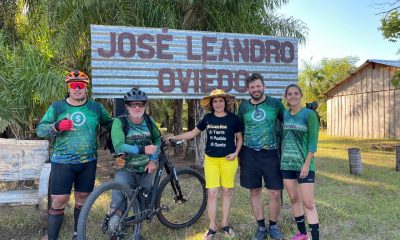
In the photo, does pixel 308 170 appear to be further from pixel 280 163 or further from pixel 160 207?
pixel 160 207

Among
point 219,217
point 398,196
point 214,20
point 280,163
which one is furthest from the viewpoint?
point 214,20

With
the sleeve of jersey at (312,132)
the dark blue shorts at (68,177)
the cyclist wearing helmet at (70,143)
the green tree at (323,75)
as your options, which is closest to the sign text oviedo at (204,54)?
the cyclist wearing helmet at (70,143)

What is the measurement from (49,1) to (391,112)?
1794 cm

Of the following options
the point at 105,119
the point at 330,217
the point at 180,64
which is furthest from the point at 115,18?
the point at 330,217

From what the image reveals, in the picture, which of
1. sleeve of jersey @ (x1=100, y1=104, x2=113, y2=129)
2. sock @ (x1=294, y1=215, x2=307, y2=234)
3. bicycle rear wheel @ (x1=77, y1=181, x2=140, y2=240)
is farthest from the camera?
sock @ (x1=294, y1=215, x2=307, y2=234)

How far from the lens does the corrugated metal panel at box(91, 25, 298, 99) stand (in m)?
5.42

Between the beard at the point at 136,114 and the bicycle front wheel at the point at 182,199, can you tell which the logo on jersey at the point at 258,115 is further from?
the beard at the point at 136,114

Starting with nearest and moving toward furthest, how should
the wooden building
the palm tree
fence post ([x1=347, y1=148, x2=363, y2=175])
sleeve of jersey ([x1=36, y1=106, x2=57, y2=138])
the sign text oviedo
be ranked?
sleeve of jersey ([x1=36, y1=106, x2=57, y2=138]) → the sign text oviedo → the palm tree → fence post ([x1=347, y1=148, x2=363, y2=175]) → the wooden building

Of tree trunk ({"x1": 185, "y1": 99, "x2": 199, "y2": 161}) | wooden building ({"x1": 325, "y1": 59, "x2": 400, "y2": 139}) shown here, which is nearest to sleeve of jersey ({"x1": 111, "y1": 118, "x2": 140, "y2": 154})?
tree trunk ({"x1": 185, "y1": 99, "x2": 199, "y2": 161})

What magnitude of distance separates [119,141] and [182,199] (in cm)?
136

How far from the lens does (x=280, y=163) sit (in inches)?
159

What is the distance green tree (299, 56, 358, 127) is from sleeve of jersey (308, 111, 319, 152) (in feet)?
104

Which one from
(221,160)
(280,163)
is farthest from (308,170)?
(221,160)

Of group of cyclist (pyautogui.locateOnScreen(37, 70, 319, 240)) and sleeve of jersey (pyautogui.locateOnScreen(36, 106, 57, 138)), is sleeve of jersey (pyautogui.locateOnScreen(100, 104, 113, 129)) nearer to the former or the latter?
group of cyclist (pyautogui.locateOnScreen(37, 70, 319, 240))
